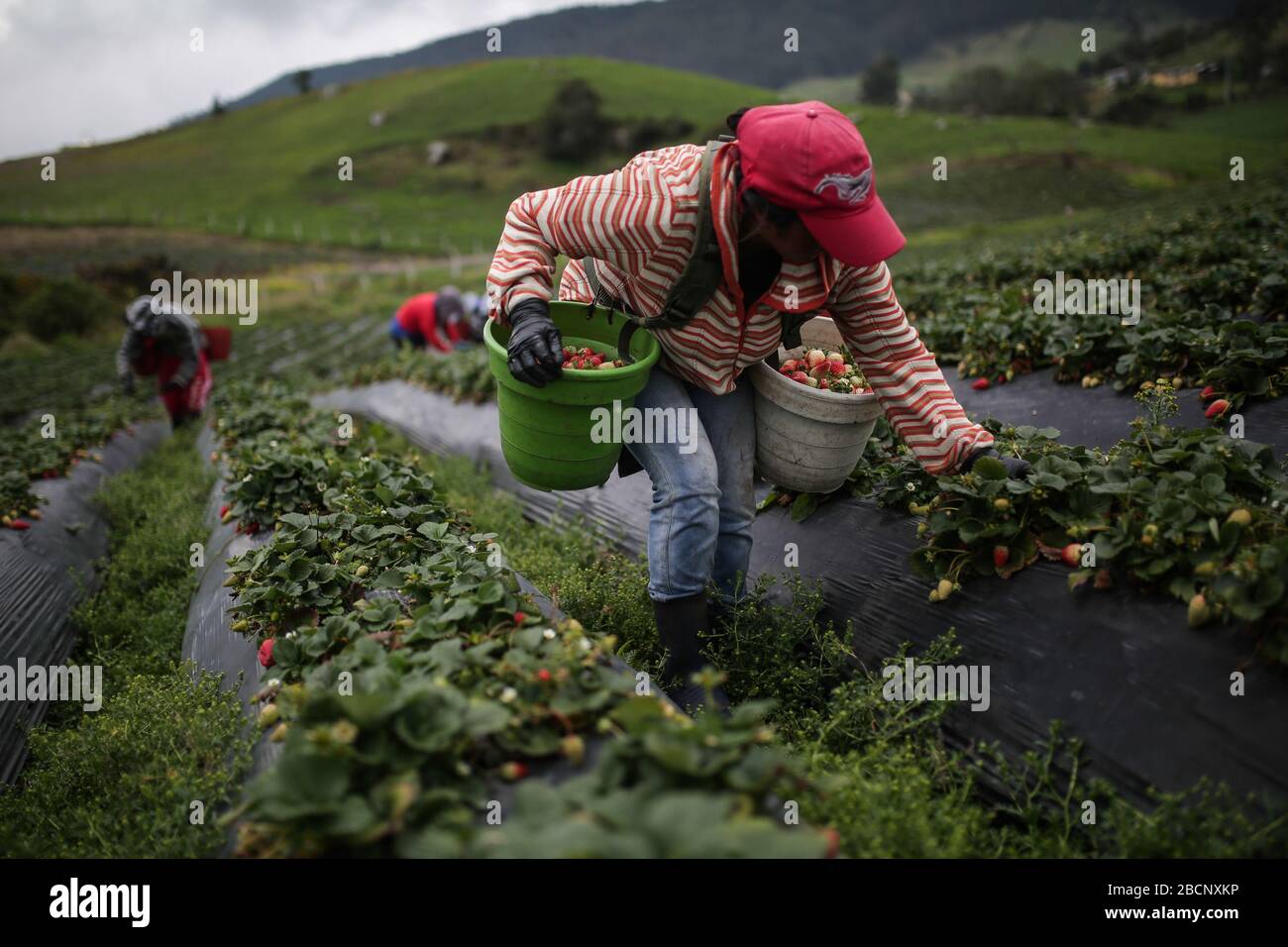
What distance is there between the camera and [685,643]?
279cm

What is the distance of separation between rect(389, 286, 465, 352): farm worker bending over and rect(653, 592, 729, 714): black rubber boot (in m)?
7.44

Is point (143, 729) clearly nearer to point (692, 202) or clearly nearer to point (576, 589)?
point (576, 589)

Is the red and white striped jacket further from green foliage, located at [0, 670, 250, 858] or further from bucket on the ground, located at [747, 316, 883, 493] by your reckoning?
green foliage, located at [0, 670, 250, 858]

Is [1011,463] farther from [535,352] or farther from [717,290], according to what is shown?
[535,352]

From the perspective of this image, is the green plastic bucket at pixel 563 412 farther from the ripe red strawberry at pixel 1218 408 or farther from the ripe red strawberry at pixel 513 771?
the ripe red strawberry at pixel 1218 408

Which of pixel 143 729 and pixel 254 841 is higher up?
pixel 254 841

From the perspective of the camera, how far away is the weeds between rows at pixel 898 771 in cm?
187

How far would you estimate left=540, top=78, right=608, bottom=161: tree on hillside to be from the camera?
49.5m

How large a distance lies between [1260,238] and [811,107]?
6483 mm

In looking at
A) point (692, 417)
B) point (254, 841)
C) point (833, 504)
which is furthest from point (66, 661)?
point (833, 504)

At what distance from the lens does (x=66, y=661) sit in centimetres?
388

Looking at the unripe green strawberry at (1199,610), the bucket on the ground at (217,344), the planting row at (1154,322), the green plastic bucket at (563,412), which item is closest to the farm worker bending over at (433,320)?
the bucket on the ground at (217,344)

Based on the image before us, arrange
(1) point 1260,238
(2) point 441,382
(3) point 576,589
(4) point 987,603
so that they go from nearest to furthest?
(4) point 987,603 < (3) point 576,589 < (1) point 1260,238 < (2) point 441,382
